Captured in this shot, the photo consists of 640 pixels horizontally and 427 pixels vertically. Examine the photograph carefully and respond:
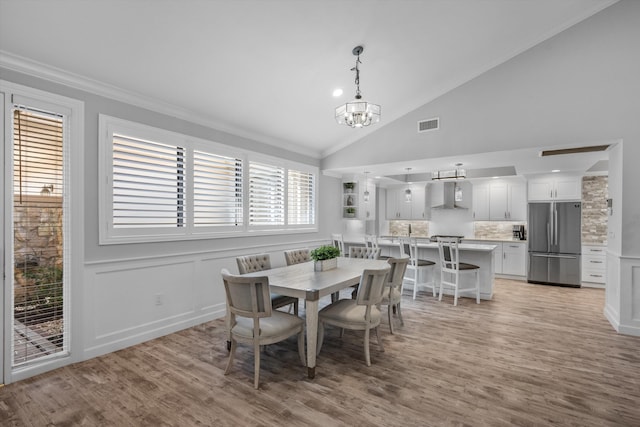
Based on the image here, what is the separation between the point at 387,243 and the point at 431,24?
3.75m

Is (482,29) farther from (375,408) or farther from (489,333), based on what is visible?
(375,408)

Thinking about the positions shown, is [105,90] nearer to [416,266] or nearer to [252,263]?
[252,263]

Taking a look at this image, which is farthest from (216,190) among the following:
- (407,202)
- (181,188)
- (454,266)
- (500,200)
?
(500,200)

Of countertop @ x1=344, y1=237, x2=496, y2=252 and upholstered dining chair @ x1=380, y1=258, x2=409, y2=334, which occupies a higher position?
countertop @ x1=344, y1=237, x2=496, y2=252

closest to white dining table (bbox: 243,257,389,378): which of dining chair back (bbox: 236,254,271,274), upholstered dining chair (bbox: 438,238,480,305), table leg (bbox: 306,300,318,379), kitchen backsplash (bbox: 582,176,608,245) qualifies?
table leg (bbox: 306,300,318,379)

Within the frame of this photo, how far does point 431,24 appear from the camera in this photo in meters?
3.63

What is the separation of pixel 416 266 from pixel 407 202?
370 centimetres

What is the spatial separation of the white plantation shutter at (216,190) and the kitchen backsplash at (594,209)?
7.05 m

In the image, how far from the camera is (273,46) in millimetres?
3408

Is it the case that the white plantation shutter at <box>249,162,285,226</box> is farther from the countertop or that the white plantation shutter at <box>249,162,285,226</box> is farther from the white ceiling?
the countertop

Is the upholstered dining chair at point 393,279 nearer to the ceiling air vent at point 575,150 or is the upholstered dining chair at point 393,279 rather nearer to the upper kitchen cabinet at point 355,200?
the ceiling air vent at point 575,150

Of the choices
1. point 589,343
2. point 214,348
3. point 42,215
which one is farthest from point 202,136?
point 589,343

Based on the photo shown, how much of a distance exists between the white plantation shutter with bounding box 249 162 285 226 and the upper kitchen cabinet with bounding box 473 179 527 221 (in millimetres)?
5132

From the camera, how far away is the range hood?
8180 millimetres
